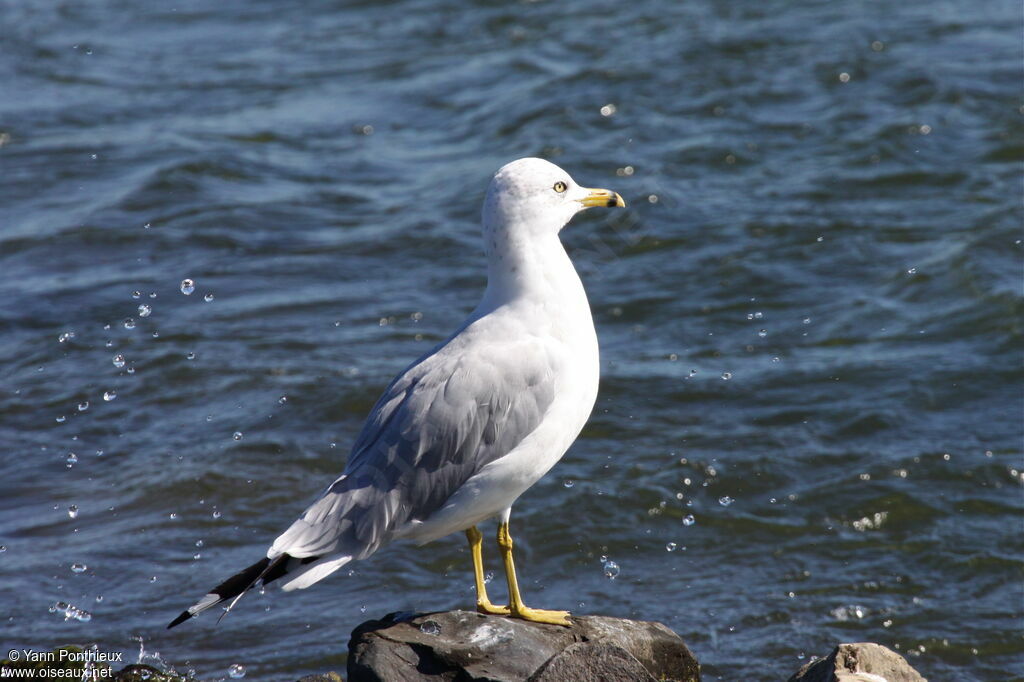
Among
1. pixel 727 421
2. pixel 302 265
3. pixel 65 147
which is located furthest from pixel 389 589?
pixel 65 147

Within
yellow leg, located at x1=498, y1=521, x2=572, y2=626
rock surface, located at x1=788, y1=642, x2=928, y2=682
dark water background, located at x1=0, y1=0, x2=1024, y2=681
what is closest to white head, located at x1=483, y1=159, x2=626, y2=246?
yellow leg, located at x1=498, y1=521, x2=572, y2=626

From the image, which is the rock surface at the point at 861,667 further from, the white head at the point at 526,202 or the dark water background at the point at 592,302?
the white head at the point at 526,202

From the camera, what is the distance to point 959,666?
235 inches

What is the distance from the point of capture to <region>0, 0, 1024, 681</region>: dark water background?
6.62m

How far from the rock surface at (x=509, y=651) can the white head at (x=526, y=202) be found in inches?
58.2

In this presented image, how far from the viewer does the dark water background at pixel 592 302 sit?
6625 mm

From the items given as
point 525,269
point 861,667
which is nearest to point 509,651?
point 861,667

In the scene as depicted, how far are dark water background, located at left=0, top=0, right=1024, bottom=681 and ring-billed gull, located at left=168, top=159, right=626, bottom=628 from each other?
1366 millimetres

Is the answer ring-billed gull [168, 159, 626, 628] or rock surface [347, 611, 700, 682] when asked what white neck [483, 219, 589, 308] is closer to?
ring-billed gull [168, 159, 626, 628]

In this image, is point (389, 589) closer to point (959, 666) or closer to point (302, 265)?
point (959, 666)

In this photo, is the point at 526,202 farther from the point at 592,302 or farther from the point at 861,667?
the point at 592,302

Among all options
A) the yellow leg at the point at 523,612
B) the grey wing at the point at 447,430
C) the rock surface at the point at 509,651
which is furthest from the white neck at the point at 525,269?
the rock surface at the point at 509,651

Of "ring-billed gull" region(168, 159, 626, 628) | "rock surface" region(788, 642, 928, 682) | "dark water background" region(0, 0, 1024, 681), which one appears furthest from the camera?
"dark water background" region(0, 0, 1024, 681)

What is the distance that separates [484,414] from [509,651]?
87cm
